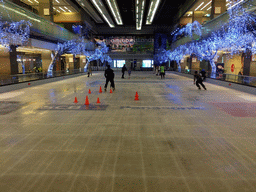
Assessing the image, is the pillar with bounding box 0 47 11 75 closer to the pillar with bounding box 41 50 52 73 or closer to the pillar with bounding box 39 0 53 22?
the pillar with bounding box 41 50 52 73

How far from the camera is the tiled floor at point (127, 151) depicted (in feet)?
9.97

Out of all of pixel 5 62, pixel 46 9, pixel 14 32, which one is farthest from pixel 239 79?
pixel 46 9

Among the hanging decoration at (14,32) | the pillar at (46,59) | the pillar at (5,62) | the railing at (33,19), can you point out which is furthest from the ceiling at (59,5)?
the pillar at (5,62)

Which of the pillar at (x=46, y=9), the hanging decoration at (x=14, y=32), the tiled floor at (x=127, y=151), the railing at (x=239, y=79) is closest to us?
the tiled floor at (x=127, y=151)

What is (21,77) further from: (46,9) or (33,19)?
(46,9)

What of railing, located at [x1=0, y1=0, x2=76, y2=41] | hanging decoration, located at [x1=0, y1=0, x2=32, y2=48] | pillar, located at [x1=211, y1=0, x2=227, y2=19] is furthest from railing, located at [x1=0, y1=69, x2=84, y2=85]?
pillar, located at [x1=211, y1=0, x2=227, y2=19]

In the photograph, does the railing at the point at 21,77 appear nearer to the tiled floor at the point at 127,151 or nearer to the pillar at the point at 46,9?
the tiled floor at the point at 127,151

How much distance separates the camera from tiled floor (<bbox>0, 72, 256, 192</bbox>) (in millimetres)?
3039

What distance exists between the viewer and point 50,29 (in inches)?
872

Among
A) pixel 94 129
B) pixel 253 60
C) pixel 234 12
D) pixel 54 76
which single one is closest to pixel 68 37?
pixel 54 76

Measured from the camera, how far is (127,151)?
4148 mm

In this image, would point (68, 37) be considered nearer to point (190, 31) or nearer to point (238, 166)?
point (190, 31)

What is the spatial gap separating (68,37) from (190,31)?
721 inches


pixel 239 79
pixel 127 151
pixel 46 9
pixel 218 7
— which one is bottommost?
pixel 127 151
